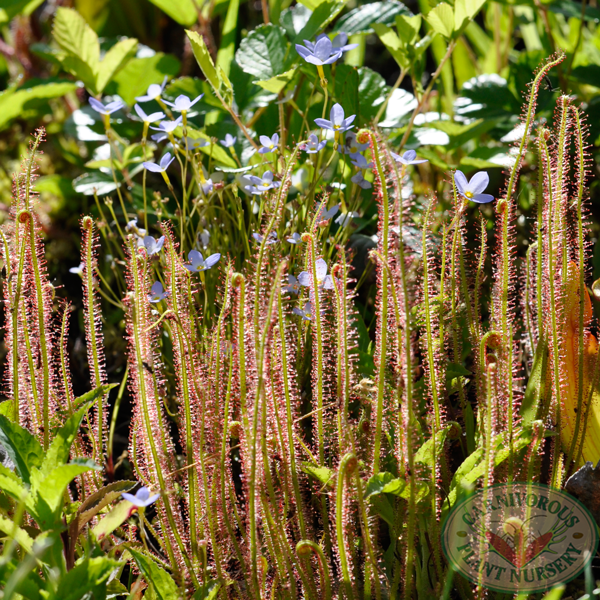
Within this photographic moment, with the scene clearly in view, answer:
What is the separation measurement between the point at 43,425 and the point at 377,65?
286 cm

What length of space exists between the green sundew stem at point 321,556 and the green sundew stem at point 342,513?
0.03m

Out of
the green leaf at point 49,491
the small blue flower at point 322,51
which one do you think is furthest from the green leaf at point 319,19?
the green leaf at point 49,491

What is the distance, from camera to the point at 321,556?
0.85 meters

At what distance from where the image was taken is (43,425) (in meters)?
1.03

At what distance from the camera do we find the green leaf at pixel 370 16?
1737 mm

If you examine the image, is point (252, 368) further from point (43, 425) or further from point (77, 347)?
point (77, 347)

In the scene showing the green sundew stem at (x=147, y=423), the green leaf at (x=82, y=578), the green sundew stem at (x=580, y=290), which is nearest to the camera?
the green leaf at (x=82, y=578)

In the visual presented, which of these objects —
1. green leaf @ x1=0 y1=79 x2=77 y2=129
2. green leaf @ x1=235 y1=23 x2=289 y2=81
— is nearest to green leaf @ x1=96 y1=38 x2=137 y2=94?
green leaf @ x1=0 y1=79 x2=77 y2=129

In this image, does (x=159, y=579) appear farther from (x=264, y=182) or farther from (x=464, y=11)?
(x=464, y=11)

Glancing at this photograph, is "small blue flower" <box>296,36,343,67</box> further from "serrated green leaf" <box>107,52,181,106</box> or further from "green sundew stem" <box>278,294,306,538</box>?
"serrated green leaf" <box>107,52,181,106</box>

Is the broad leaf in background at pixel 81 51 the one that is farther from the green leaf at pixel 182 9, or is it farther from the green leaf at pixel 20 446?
the green leaf at pixel 20 446

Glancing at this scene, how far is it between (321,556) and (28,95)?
1.86 metres

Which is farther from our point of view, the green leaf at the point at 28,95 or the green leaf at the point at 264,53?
the green leaf at the point at 28,95

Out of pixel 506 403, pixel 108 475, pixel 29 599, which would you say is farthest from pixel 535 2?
pixel 29 599
